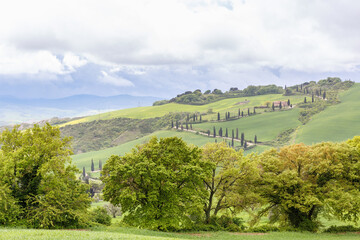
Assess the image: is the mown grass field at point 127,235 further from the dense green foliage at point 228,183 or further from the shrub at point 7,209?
the shrub at point 7,209

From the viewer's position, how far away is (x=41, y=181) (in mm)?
41719

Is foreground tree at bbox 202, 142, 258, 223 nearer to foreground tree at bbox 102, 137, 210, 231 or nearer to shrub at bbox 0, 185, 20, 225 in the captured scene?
foreground tree at bbox 102, 137, 210, 231

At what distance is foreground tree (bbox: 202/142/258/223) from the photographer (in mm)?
50875

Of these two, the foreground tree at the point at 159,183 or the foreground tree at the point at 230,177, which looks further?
the foreground tree at the point at 230,177

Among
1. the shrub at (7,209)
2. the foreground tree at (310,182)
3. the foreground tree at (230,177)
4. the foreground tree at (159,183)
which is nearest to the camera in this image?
the shrub at (7,209)

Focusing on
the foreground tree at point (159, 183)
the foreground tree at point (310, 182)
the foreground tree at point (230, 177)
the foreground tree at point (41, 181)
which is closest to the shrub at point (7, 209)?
the foreground tree at point (41, 181)

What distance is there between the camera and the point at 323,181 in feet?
168

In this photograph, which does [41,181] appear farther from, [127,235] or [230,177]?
[230,177]

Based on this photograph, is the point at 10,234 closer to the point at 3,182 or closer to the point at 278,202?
the point at 3,182

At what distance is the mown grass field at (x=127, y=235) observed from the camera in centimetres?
2673

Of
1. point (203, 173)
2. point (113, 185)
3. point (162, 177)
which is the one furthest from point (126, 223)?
point (203, 173)

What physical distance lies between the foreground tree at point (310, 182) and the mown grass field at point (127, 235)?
497 centimetres

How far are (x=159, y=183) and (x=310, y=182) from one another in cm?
2432

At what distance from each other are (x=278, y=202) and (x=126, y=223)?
24.6 meters
